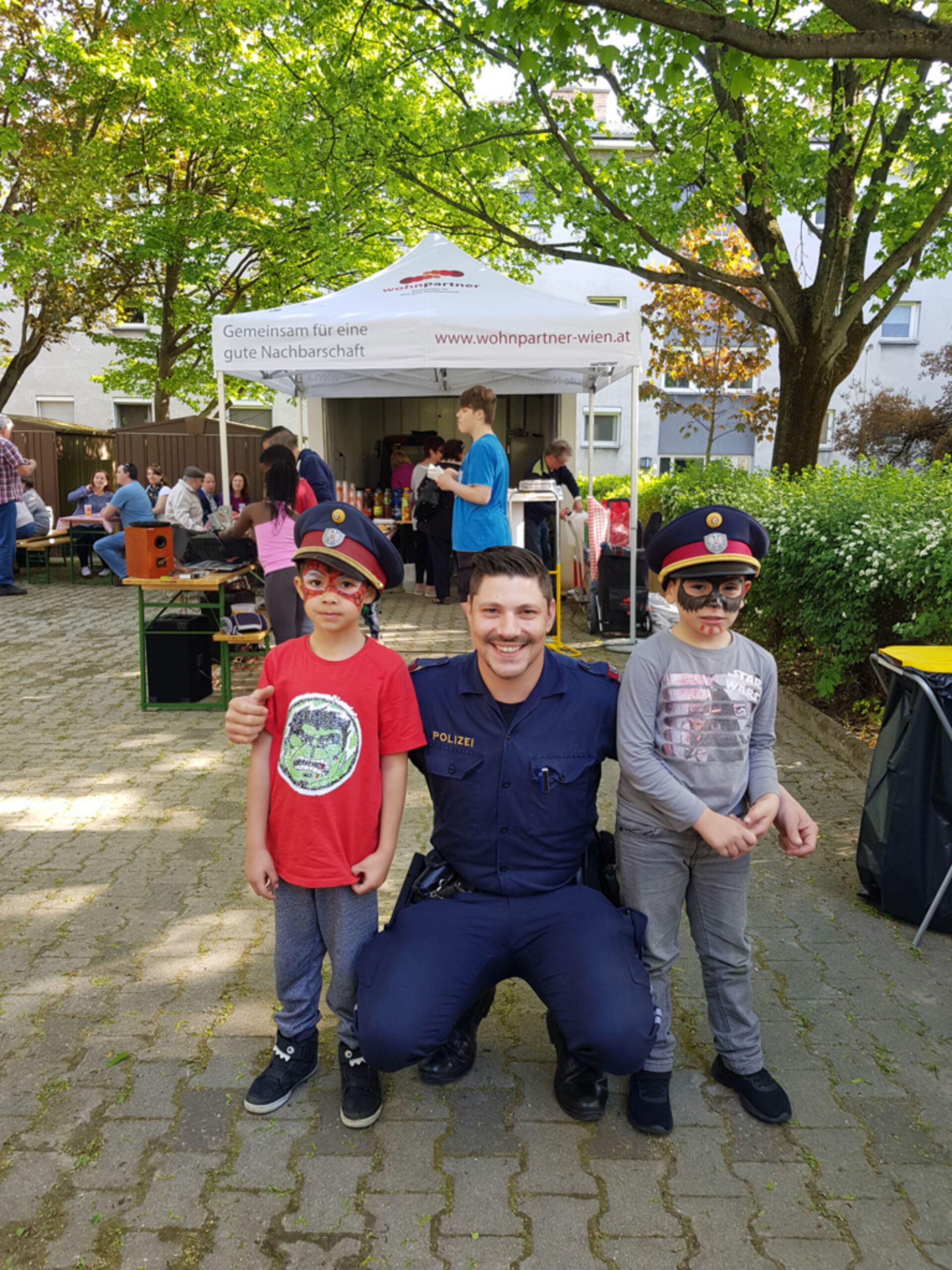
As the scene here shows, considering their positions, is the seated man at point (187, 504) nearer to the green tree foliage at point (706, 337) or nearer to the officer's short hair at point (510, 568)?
the green tree foliage at point (706, 337)

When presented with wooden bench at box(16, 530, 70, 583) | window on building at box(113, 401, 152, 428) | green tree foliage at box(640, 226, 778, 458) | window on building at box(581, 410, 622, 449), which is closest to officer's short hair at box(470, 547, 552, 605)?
wooden bench at box(16, 530, 70, 583)

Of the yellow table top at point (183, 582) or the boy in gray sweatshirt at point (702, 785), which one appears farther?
the yellow table top at point (183, 582)

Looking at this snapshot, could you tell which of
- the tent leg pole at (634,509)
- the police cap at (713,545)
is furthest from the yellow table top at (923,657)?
the tent leg pole at (634,509)

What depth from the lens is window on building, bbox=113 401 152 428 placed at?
30.1 meters

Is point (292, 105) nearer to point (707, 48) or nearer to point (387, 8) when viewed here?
point (387, 8)

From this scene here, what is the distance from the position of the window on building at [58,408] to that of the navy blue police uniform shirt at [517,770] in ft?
99.4

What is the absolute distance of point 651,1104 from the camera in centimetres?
270

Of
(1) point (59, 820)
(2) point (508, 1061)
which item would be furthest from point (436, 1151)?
(1) point (59, 820)

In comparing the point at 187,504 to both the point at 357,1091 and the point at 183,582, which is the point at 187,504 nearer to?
the point at 183,582

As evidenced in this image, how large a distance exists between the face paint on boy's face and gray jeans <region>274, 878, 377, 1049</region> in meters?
0.80

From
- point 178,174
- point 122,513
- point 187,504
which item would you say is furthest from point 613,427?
point 187,504

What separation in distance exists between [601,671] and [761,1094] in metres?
1.24

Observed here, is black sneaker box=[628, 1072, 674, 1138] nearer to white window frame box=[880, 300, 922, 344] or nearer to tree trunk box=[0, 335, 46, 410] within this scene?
tree trunk box=[0, 335, 46, 410]

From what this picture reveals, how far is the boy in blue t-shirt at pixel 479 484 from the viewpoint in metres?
6.85
